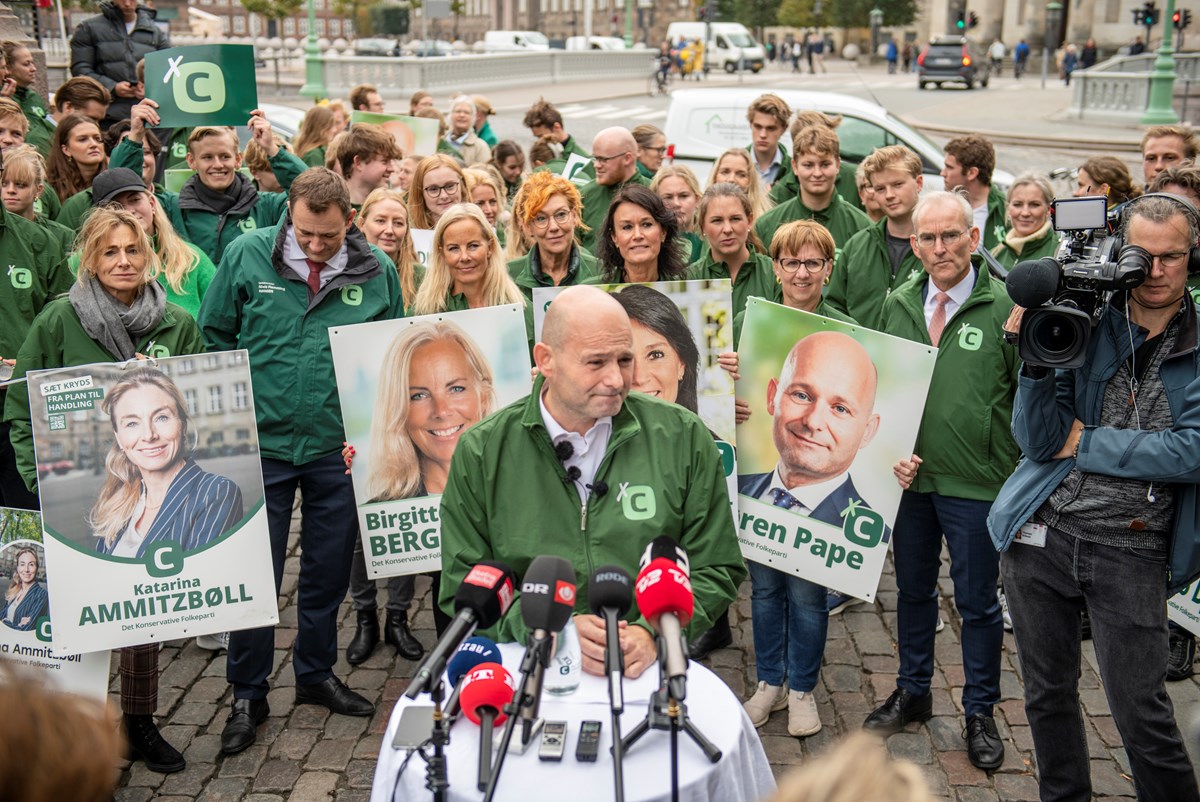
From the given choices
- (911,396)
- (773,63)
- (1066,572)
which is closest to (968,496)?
(911,396)

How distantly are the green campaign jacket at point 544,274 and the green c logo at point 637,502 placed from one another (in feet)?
8.56

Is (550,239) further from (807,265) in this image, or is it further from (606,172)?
(606,172)

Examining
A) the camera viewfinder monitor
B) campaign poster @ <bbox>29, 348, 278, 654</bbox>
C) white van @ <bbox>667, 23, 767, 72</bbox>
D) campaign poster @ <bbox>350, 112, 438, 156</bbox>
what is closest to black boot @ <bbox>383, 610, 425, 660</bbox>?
campaign poster @ <bbox>29, 348, 278, 654</bbox>

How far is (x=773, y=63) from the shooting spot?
70.1m

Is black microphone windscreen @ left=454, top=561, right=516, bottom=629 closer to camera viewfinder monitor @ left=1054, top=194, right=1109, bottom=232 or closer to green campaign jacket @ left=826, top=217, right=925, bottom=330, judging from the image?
camera viewfinder monitor @ left=1054, top=194, right=1109, bottom=232

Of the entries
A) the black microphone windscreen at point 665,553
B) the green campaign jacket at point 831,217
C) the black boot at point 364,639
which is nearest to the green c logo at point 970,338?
the black microphone windscreen at point 665,553

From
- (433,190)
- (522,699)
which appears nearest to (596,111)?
(433,190)

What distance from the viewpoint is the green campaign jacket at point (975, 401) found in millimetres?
5066

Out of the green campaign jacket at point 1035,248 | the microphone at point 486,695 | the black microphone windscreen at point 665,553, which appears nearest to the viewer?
the microphone at point 486,695

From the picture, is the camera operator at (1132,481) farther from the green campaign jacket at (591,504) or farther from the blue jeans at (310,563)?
the blue jeans at (310,563)

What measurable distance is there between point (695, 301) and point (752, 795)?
8.66 feet

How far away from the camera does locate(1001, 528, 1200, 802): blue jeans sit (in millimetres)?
4148

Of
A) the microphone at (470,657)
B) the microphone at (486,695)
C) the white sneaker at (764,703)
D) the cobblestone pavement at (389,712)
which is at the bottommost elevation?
the cobblestone pavement at (389,712)

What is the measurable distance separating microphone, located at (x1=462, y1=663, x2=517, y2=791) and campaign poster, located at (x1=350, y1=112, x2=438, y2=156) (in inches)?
317
